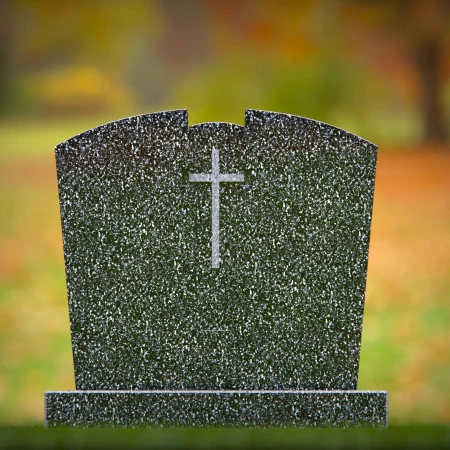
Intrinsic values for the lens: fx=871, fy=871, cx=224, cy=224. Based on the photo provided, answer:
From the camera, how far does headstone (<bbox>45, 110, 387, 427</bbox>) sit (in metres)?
4.37

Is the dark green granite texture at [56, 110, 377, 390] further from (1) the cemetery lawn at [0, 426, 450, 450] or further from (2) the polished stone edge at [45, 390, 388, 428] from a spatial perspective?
(1) the cemetery lawn at [0, 426, 450, 450]

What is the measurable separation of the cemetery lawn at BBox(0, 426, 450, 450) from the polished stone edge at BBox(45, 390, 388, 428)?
0.13 metres

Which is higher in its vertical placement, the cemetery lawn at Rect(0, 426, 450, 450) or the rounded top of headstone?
the rounded top of headstone

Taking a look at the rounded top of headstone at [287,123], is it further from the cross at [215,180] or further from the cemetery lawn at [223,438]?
the cemetery lawn at [223,438]

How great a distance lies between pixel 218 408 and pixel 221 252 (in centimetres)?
79

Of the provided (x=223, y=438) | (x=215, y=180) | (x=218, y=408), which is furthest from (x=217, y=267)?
(x=223, y=438)

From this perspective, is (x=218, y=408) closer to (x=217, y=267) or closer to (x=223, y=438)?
(x=223, y=438)

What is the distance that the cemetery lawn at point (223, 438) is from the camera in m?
3.97

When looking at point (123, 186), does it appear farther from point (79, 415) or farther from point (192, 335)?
point (79, 415)

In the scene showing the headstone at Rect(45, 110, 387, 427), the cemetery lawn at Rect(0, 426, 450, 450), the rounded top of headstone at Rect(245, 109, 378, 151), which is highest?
the rounded top of headstone at Rect(245, 109, 378, 151)

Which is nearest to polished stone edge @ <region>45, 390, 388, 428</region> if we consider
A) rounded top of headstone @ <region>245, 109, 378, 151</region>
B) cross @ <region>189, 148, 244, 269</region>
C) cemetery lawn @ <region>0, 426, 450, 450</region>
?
cemetery lawn @ <region>0, 426, 450, 450</region>

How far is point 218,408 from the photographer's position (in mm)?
4391

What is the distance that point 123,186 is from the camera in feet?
14.4

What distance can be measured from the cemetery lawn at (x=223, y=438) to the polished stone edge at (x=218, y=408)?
0.42 ft
